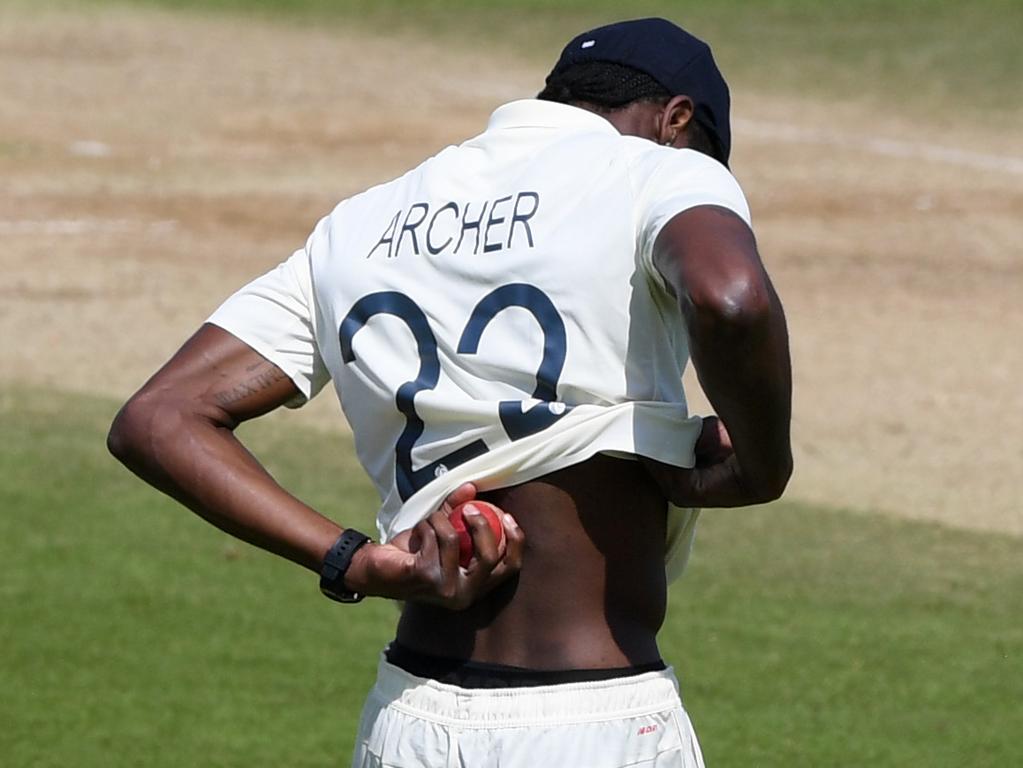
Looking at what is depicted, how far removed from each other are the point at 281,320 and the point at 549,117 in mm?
561

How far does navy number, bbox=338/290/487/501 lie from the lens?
9.85 feet

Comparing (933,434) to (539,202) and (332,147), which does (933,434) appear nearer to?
(539,202)

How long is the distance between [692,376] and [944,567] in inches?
111

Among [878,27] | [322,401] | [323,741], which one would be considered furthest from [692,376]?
[878,27]

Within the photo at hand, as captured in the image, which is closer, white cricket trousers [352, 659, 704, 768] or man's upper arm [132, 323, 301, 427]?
white cricket trousers [352, 659, 704, 768]

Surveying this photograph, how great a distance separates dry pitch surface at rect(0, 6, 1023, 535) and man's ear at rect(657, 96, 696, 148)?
541cm

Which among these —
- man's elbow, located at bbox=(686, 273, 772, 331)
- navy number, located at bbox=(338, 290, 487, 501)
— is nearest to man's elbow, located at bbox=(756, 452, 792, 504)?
man's elbow, located at bbox=(686, 273, 772, 331)

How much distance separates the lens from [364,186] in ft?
50.3

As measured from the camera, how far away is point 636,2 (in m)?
24.1

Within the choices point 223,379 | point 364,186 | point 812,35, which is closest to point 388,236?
point 223,379

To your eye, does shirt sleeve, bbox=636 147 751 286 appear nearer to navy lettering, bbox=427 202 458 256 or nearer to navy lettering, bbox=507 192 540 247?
navy lettering, bbox=507 192 540 247

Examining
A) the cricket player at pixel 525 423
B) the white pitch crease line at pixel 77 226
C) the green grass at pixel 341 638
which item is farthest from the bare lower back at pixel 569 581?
the white pitch crease line at pixel 77 226

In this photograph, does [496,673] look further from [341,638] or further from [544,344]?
[341,638]

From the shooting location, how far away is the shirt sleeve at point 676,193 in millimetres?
2736
